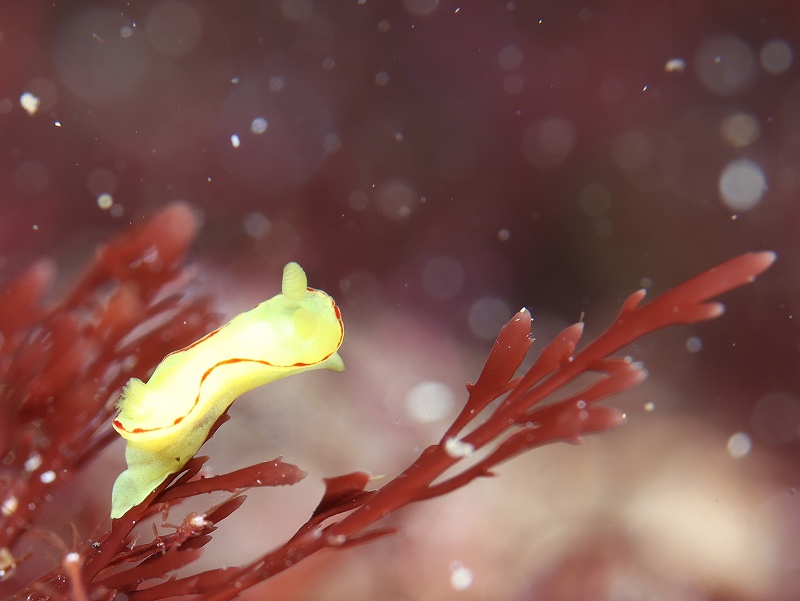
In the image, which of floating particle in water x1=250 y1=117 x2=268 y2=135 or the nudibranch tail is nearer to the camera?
the nudibranch tail

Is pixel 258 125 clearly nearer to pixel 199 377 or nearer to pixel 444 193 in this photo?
pixel 444 193

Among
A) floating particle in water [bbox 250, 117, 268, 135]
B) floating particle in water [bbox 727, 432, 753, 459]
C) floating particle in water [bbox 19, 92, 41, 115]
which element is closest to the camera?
floating particle in water [bbox 727, 432, 753, 459]

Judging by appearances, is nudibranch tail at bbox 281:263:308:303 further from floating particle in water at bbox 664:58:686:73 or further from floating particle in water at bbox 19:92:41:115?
floating particle in water at bbox 664:58:686:73

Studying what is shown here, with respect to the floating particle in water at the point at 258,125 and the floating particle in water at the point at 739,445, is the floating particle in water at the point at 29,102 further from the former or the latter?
the floating particle in water at the point at 739,445

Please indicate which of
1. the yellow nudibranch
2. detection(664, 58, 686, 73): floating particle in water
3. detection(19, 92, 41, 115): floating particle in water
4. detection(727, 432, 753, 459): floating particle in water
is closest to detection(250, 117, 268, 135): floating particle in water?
detection(19, 92, 41, 115): floating particle in water

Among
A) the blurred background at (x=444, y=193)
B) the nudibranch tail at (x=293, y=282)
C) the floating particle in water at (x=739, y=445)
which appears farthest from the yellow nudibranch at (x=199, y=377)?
the floating particle in water at (x=739, y=445)

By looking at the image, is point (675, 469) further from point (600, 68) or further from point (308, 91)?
point (308, 91)

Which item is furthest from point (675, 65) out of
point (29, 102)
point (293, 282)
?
point (29, 102)
